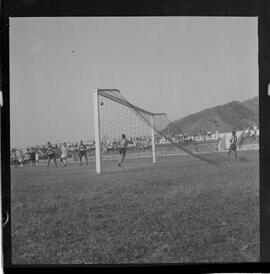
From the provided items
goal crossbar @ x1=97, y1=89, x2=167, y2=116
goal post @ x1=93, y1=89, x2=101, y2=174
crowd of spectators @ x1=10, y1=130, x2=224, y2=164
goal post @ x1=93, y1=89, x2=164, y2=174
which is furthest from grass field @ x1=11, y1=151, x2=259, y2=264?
goal crossbar @ x1=97, y1=89, x2=167, y2=116

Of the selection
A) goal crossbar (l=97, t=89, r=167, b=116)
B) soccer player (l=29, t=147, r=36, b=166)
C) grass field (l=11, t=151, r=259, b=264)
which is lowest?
grass field (l=11, t=151, r=259, b=264)

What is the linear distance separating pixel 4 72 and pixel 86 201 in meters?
1.23

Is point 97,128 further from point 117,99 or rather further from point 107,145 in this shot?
point 117,99

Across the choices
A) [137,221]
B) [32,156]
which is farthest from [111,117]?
[137,221]

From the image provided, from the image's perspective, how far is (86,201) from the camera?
3361 millimetres

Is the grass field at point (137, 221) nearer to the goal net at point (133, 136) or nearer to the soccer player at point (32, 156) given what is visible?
the soccer player at point (32, 156)

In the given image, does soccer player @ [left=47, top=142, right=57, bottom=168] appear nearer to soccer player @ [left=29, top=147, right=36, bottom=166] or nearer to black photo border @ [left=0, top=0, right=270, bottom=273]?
soccer player @ [left=29, top=147, right=36, bottom=166]

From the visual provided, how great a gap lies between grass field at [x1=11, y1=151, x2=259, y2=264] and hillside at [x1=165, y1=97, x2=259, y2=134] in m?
0.26

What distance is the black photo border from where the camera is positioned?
3146mm

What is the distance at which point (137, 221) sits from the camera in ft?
10.8
